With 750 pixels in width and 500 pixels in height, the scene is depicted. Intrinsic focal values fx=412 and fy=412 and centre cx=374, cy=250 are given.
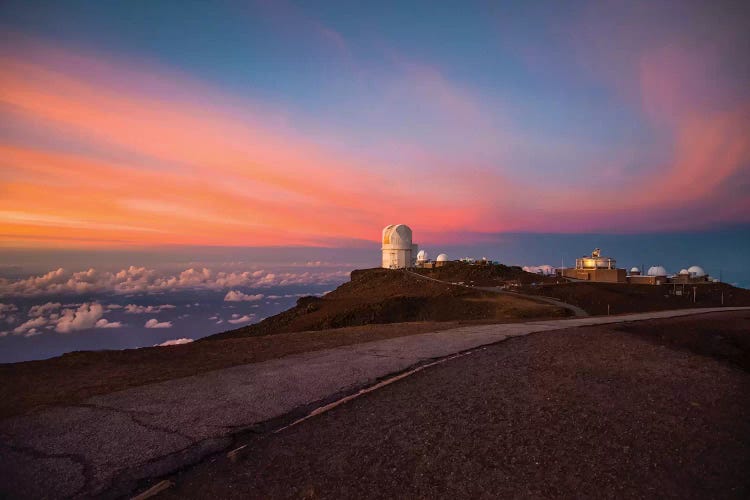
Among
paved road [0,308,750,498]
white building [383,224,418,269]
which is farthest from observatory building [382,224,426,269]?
paved road [0,308,750,498]

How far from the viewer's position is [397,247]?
2635 inches

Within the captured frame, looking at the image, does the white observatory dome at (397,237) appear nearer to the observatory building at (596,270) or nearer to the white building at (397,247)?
the white building at (397,247)

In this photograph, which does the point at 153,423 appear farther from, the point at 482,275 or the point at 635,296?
the point at 482,275

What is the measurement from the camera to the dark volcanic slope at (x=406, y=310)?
3272 cm

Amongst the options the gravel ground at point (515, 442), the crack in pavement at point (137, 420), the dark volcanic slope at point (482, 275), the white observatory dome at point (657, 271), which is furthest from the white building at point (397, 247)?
the crack in pavement at point (137, 420)

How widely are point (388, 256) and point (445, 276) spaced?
14.2 m

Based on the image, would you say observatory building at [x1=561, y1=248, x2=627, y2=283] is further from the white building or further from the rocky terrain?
the white building

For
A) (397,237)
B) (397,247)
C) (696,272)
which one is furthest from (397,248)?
(696,272)

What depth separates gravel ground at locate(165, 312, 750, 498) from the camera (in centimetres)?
462

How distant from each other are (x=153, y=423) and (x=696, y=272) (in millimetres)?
72351

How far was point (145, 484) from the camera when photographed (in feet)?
15.5

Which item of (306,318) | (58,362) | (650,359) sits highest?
(650,359)

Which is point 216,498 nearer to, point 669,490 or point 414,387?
point 414,387

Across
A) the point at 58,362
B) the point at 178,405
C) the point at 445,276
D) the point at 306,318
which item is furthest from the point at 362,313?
the point at 178,405
